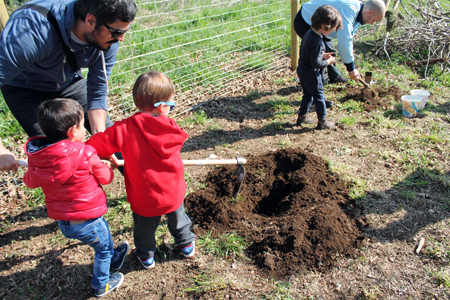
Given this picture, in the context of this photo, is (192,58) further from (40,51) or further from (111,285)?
(111,285)

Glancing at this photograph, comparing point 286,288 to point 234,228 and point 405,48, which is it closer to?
point 234,228

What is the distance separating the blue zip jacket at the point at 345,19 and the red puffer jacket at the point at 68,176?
3.92 meters

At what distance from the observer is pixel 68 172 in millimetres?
2051

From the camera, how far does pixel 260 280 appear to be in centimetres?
274

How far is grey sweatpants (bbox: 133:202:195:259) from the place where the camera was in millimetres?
2562

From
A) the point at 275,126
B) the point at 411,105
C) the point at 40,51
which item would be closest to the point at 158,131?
the point at 40,51

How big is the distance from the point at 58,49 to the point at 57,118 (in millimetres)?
708

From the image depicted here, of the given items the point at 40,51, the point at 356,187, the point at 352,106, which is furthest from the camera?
the point at 352,106

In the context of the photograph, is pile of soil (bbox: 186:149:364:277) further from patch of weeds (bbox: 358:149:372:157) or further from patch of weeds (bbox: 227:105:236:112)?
patch of weeds (bbox: 227:105:236:112)

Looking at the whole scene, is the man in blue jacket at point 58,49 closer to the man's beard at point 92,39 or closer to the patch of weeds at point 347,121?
the man's beard at point 92,39

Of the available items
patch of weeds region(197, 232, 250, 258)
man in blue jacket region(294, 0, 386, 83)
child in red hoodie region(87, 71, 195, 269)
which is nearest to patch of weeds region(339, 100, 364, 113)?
man in blue jacket region(294, 0, 386, 83)

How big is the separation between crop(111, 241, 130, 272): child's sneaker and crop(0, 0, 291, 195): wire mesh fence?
232cm

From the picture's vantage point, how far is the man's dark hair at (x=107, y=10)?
217cm

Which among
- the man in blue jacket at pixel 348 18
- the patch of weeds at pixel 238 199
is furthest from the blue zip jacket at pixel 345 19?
the patch of weeds at pixel 238 199
